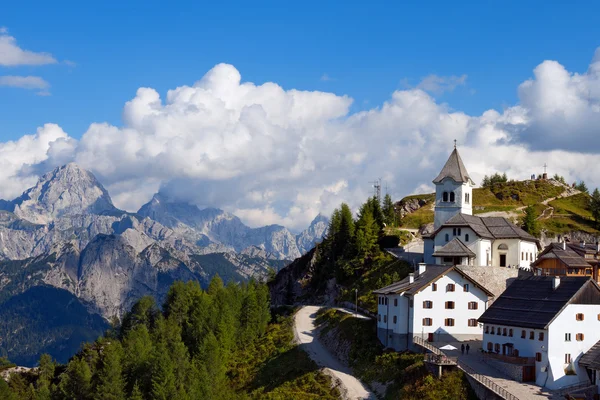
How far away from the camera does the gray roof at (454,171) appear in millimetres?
123562

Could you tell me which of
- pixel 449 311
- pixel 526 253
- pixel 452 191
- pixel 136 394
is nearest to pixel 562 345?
pixel 449 311

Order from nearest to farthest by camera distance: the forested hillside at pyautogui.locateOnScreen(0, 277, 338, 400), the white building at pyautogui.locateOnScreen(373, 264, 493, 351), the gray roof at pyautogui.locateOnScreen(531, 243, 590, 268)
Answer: the white building at pyautogui.locateOnScreen(373, 264, 493, 351) < the forested hillside at pyautogui.locateOnScreen(0, 277, 338, 400) < the gray roof at pyautogui.locateOnScreen(531, 243, 590, 268)

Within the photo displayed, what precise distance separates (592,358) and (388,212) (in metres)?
88.3

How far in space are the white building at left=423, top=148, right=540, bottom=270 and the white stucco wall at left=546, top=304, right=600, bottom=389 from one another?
34.9m

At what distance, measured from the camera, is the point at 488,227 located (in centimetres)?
11800

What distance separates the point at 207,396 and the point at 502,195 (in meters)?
110

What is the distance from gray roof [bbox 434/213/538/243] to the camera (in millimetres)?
114062

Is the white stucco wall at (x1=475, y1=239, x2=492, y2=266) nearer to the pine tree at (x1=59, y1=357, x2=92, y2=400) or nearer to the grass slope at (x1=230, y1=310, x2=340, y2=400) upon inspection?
the grass slope at (x1=230, y1=310, x2=340, y2=400)

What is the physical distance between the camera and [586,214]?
166 metres

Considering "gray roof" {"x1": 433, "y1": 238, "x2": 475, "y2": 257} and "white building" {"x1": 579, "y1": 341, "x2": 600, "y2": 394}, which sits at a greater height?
"gray roof" {"x1": 433, "y1": 238, "x2": 475, "y2": 257}

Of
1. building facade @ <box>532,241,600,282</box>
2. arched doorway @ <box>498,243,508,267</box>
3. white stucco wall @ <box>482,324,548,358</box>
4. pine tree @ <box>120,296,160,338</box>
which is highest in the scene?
arched doorway @ <box>498,243,508,267</box>

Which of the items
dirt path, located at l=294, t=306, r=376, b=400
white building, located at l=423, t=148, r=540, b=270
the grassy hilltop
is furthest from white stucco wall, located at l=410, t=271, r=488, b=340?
the grassy hilltop

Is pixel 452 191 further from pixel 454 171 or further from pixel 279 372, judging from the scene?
pixel 279 372

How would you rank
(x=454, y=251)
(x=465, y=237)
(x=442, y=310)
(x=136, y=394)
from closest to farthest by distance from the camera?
(x=442, y=310)
(x=136, y=394)
(x=454, y=251)
(x=465, y=237)
